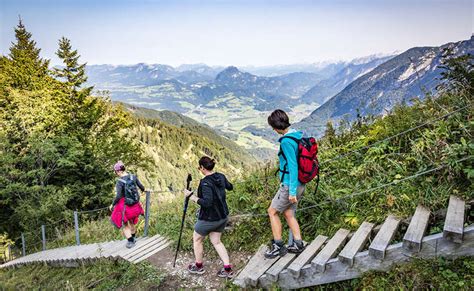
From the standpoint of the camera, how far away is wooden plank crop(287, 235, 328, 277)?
419 cm

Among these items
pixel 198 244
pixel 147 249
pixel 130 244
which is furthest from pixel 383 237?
pixel 130 244

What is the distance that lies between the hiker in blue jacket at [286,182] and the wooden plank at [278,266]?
0.29ft

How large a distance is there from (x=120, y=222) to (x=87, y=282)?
4.46 ft

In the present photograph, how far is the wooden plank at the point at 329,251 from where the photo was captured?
158 inches

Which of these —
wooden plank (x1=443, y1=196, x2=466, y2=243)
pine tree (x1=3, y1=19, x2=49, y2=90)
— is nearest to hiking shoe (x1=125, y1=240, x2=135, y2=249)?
wooden plank (x1=443, y1=196, x2=466, y2=243)

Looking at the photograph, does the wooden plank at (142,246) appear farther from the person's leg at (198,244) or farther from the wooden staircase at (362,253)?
the wooden staircase at (362,253)

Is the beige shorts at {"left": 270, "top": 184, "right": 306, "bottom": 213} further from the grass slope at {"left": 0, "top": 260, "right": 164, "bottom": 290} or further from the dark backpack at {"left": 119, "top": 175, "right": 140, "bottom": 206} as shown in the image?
the dark backpack at {"left": 119, "top": 175, "right": 140, "bottom": 206}

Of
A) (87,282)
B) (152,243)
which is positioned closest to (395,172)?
(152,243)

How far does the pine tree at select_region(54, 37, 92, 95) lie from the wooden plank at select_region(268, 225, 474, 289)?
29.6m

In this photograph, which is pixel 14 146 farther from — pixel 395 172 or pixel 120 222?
pixel 395 172

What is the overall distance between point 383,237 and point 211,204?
249 centimetres

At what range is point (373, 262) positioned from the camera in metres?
3.80

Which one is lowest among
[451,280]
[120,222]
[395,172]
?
[120,222]

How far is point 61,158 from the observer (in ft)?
63.0
